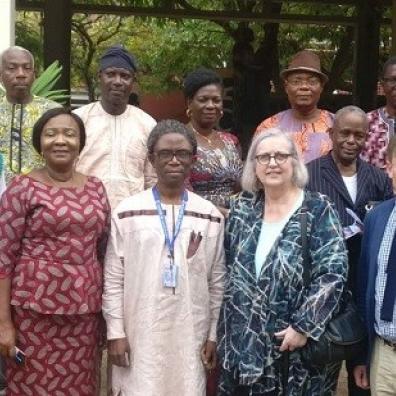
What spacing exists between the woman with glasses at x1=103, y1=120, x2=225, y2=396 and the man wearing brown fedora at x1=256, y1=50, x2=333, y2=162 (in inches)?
37.7

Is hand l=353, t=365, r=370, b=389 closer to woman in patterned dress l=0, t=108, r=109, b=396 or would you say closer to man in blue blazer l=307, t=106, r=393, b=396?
man in blue blazer l=307, t=106, r=393, b=396

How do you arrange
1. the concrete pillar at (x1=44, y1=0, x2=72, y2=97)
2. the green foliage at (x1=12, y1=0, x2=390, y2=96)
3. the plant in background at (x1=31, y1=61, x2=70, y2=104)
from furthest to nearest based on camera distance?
the green foliage at (x1=12, y1=0, x2=390, y2=96) → the concrete pillar at (x1=44, y1=0, x2=72, y2=97) → the plant in background at (x1=31, y1=61, x2=70, y2=104)

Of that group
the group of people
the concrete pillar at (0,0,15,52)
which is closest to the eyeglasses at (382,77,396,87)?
the group of people

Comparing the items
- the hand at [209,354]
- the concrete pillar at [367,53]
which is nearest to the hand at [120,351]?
the hand at [209,354]

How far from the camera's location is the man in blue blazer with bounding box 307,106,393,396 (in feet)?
14.3

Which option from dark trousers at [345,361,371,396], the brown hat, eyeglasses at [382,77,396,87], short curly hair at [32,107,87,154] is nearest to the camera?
short curly hair at [32,107,87,154]

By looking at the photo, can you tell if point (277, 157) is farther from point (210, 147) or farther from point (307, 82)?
point (307, 82)

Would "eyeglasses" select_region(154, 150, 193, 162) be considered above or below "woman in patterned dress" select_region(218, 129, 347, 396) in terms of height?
above

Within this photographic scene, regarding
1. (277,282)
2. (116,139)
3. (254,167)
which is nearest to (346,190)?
(254,167)

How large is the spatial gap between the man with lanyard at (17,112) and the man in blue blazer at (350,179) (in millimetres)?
1549

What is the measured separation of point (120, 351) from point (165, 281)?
1.33 ft

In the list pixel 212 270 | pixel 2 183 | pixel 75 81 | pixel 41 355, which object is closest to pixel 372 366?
pixel 212 270

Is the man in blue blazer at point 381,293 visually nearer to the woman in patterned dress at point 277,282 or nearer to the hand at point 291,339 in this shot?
the woman in patterned dress at point 277,282

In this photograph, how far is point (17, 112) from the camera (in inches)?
189
